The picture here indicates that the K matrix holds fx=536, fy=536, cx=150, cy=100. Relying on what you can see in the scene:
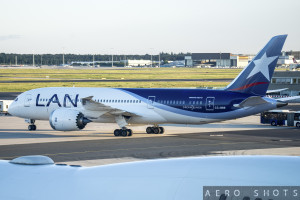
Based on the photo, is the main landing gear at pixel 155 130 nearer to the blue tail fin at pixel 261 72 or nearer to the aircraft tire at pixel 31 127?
the blue tail fin at pixel 261 72

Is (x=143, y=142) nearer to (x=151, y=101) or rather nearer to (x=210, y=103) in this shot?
(x=151, y=101)

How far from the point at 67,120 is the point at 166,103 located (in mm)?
8125

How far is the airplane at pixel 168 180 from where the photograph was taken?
6.04m

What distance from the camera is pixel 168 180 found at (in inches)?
254

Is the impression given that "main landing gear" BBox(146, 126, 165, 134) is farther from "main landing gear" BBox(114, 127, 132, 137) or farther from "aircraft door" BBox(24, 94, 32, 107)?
"aircraft door" BBox(24, 94, 32, 107)

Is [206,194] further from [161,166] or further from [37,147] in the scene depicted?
[37,147]

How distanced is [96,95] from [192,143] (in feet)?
33.4

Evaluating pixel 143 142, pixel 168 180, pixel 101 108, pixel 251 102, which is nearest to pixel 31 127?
pixel 101 108

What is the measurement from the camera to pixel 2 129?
167ft

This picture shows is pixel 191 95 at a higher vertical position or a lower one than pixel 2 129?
higher

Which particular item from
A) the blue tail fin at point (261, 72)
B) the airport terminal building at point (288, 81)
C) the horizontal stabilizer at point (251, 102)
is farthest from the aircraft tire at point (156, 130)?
the airport terminal building at point (288, 81)

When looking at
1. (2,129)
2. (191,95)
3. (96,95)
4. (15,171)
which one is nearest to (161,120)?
(191,95)

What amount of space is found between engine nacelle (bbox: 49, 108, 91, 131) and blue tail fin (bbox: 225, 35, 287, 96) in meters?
12.8

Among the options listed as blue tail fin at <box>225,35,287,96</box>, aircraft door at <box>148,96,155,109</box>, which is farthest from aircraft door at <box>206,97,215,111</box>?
aircraft door at <box>148,96,155,109</box>
